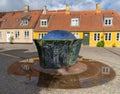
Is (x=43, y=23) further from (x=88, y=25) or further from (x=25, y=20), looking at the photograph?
(x=88, y=25)

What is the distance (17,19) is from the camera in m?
33.5

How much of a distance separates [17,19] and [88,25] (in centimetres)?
1581

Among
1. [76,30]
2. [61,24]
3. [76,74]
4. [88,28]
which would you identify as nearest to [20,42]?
[61,24]

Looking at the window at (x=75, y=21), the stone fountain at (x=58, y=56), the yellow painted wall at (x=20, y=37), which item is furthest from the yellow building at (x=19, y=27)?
the stone fountain at (x=58, y=56)

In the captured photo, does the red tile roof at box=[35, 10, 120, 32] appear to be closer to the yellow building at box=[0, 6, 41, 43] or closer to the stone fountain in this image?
the yellow building at box=[0, 6, 41, 43]

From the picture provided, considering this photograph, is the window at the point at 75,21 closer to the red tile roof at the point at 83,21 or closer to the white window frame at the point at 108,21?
the red tile roof at the point at 83,21

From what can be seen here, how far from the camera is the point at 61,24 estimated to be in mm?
29281

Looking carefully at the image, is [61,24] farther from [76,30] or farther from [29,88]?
[29,88]

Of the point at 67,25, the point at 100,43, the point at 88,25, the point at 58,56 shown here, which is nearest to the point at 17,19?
the point at 67,25

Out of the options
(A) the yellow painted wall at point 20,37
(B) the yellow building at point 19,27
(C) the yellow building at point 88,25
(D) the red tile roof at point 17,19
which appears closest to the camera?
(C) the yellow building at point 88,25

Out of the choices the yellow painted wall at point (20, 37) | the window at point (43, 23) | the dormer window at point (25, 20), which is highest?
the dormer window at point (25, 20)

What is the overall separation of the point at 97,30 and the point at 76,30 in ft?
12.2

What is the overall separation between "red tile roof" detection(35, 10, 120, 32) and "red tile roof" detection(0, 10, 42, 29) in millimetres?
1756

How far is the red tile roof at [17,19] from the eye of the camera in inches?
1239
